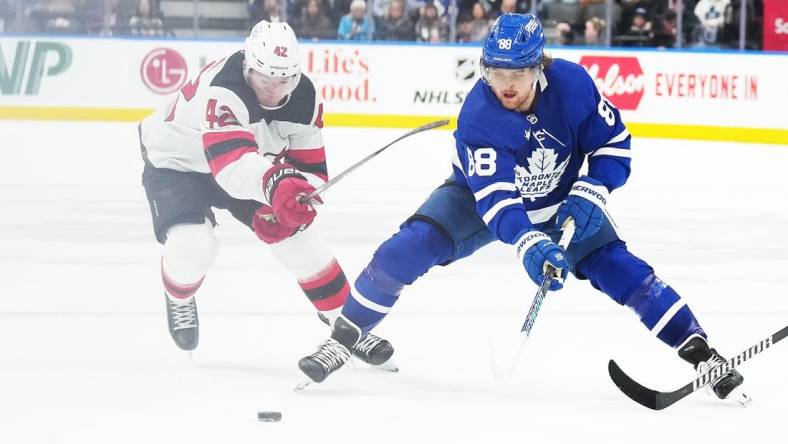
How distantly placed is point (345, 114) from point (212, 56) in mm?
1105

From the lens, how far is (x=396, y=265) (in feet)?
9.71

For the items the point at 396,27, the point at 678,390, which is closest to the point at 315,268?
the point at 678,390

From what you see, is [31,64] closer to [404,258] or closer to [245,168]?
[245,168]

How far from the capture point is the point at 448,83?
977 cm

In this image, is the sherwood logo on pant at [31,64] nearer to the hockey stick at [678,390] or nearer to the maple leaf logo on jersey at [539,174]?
the maple leaf logo on jersey at [539,174]

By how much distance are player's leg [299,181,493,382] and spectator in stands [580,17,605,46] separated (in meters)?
7.08

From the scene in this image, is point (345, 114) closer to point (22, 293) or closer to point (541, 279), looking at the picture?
point (22, 293)

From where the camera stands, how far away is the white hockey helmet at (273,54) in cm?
Answer: 309

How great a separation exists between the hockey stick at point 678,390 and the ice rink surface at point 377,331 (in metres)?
0.03

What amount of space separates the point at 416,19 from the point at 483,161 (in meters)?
7.48

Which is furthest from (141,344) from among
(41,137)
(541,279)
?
(41,137)

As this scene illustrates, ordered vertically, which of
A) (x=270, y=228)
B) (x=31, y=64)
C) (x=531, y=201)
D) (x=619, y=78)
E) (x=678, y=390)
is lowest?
(x=619, y=78)

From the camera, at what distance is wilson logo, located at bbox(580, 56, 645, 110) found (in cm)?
956

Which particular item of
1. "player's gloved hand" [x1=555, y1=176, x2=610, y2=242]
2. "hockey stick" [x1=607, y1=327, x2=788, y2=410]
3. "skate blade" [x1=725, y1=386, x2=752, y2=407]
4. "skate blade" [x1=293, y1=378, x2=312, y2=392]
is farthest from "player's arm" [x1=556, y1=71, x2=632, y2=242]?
"skate blade" [x1=293, y1=378, x2=312, y2=392]
